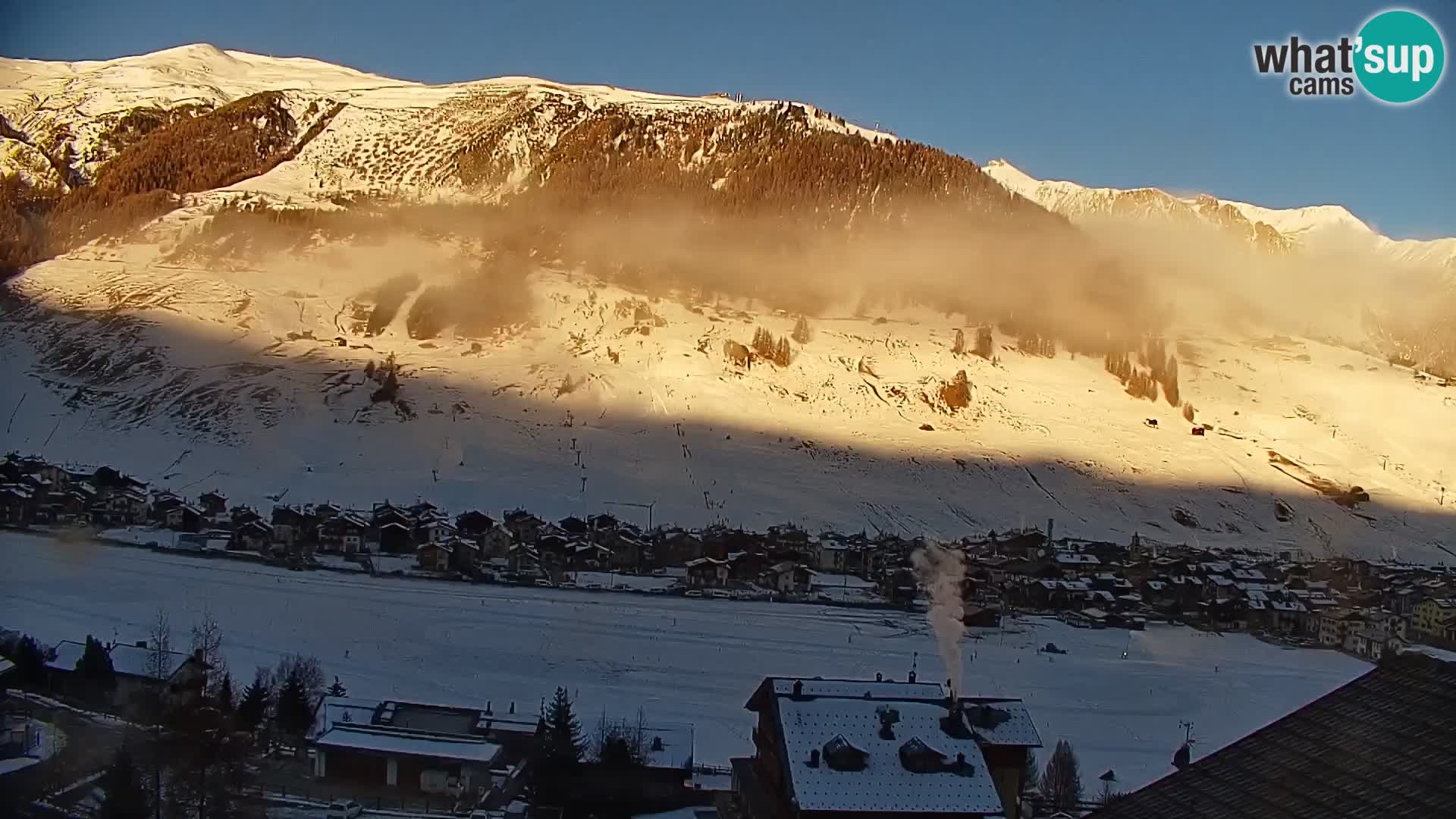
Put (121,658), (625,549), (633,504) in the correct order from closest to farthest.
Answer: (121,658) → (625,549) → (633,504)

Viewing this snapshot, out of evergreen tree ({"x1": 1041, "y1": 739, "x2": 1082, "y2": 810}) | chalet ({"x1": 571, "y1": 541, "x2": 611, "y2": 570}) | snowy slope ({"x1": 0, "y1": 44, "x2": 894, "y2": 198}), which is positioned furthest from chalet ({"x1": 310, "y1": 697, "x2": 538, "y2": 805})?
snowy slope ({"x1": 0, "y1": 44, "x2": 894, "y2": 198})

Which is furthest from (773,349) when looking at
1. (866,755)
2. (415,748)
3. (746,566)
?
(866,755)

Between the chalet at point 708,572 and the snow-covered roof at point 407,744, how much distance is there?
9073 mm

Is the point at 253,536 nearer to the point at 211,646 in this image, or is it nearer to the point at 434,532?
the point at 434,532

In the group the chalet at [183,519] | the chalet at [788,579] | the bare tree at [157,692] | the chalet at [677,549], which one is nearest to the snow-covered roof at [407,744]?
the bare tree at [157,692]

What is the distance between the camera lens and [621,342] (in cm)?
2859

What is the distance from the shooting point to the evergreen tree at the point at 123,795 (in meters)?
5.15

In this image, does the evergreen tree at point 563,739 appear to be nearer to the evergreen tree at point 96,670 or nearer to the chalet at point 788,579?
the evergreen tree at point 96,670

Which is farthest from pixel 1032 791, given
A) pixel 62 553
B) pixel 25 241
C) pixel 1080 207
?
pixel 1080 207

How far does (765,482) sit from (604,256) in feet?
49.6

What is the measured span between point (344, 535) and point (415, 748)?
1101 cm

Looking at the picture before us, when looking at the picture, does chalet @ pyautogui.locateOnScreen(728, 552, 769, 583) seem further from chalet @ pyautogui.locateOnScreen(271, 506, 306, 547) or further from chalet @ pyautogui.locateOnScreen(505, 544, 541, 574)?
chalet @ pyautogui.locateOnScreen(271, 506, 306, 547)

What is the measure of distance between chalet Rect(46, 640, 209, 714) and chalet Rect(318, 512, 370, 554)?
9.00m

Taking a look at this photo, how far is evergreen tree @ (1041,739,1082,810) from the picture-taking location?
7230 millimetres
